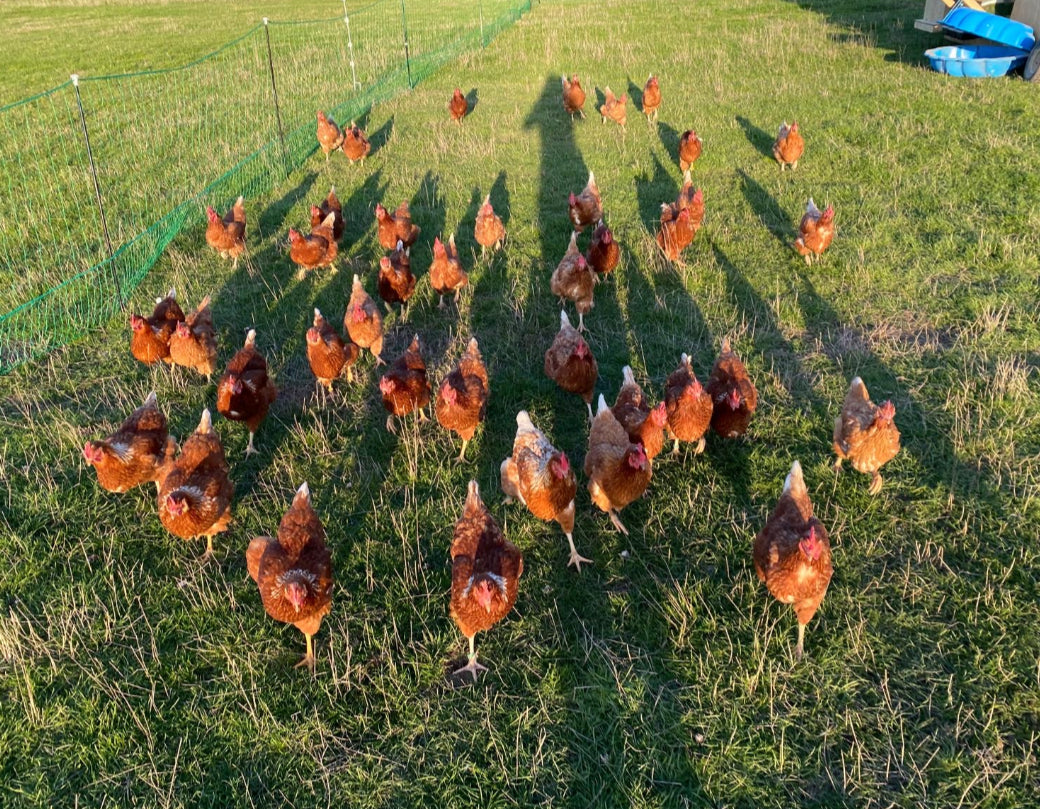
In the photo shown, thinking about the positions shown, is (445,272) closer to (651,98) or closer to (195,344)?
(195,344)

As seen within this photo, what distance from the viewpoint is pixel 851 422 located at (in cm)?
454

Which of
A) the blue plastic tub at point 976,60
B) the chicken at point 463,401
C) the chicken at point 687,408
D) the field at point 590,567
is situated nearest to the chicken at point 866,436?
the field at point 590,567

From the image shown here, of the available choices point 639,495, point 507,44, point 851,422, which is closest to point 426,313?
point 639,495

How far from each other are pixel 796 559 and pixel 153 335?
5.27m

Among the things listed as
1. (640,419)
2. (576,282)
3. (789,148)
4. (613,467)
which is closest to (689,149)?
(789,148)

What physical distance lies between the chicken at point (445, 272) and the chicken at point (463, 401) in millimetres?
1972

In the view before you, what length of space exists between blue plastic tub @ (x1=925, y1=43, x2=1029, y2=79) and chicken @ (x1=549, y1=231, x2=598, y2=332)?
11.3 m

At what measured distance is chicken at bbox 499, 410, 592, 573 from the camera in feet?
13.4

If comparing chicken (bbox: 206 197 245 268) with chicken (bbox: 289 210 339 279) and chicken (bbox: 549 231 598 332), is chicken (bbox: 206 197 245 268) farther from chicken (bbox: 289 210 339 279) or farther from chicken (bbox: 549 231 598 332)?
chicken (bbox: 549 231 598 332)

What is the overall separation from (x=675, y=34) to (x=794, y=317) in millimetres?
15603

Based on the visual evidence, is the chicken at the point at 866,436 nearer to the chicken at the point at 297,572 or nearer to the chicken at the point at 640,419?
the chicken at the point at 640,419

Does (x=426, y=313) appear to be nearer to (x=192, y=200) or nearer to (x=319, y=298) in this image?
(x=319, y=298)

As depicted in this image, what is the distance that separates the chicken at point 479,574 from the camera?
3533mm

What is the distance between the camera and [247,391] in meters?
5.11
